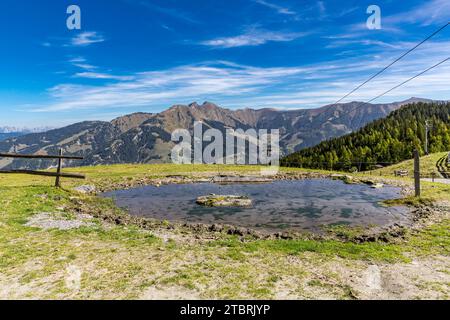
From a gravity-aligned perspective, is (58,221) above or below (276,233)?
above

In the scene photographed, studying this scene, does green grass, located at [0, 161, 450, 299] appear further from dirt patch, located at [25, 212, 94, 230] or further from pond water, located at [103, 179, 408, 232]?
pond water, located at [103, 179, 408, 232]

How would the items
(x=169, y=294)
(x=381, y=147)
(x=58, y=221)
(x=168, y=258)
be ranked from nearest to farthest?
(x=169, y=294) → (x=168, y=258) → (x=58, y=221) → (x=381, y=147)

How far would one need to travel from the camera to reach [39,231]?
1739 cm

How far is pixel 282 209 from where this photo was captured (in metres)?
27.5

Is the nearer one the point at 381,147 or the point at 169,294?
the point at 169,294

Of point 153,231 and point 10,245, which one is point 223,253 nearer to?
point 153,231

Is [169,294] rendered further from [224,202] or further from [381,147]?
[381,147]

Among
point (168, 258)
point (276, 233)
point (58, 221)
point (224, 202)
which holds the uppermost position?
point (58, 221)

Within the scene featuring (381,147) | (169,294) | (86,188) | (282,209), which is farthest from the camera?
(381,147)

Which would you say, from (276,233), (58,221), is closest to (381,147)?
(276,233)

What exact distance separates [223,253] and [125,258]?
4.74m

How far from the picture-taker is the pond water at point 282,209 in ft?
74.6
